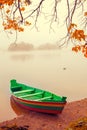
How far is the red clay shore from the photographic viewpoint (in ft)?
45.1

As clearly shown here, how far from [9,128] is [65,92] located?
1340 cm

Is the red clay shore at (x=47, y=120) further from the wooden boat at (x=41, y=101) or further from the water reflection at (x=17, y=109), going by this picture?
the water reflection at (x=17, y=109)

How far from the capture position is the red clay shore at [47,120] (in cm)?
1375

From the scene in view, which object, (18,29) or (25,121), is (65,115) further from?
(18,29)

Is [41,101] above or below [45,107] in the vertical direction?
above

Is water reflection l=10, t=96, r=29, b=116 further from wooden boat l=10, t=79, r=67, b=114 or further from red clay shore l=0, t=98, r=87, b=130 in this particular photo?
red clay shore l=0, t=98, r=87, b=130

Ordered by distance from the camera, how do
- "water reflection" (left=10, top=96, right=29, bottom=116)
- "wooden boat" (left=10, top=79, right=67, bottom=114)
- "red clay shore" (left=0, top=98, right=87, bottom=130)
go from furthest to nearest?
"water reflection" (left=10, top=96, right=29, bottom=116) → "wooden boat" (left=10, top=79, right=67, bottom=114) → "red clay shore" (left=0, top=98, right=87, bottom=130)

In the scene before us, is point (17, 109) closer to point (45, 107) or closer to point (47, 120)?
point (45, 107)

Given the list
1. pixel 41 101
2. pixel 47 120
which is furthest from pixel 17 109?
pixel 47 120

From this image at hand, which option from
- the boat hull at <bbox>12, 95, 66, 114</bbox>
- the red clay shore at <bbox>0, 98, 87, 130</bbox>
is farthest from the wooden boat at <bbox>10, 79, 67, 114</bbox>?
the red clay shore at <bbox>0, 98, 87, 130</bbox>

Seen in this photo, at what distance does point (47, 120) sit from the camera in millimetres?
14602

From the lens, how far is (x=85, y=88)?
28375mm

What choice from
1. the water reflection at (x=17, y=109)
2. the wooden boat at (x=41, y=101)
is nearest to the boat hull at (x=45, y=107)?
the wooden boat at (x=41, y=101)

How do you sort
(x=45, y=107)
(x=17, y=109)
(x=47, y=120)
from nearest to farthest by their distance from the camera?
(x=47, y=120), (x=45, y=107), (x=17, y=109)
